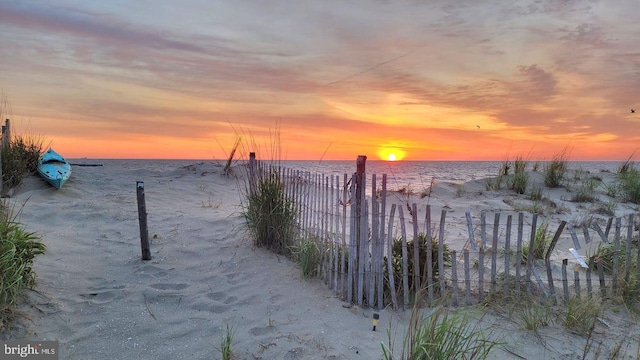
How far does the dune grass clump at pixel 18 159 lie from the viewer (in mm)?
8195

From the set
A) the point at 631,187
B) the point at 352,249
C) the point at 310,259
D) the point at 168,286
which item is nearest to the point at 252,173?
the point at 310,259

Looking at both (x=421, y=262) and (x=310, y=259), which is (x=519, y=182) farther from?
(x=310, y=259)

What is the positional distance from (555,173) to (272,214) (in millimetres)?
8008

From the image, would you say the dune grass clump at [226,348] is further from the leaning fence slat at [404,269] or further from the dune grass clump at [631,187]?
the dune grass clump at [631,187]

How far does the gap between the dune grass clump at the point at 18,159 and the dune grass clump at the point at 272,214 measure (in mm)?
Answer: 5944

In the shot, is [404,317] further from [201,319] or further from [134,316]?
[134,316]

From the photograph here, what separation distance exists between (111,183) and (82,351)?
8.09m

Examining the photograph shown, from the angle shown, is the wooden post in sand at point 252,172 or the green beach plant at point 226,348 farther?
the wooden post in sand at point 252,172

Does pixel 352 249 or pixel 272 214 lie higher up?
pixel 272 214

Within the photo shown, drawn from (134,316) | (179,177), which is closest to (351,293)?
(134,316)

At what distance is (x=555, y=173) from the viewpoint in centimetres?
998

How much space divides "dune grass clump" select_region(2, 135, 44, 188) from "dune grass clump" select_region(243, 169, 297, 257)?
5944 mm

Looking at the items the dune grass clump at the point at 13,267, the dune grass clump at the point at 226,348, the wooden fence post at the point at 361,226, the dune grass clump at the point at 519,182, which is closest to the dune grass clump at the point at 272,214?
the wooden fence post at the point at 361,226

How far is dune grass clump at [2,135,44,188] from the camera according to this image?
8.20m
